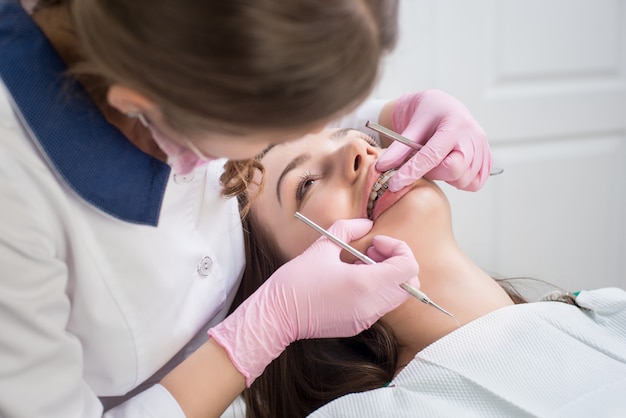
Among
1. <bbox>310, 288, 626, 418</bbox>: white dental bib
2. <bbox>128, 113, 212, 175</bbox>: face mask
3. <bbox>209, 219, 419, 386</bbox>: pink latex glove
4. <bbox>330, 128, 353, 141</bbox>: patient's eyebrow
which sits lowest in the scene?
<bbox>310, 288, 626, 418</bbox>: white dental bib

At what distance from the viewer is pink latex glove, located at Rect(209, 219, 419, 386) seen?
1.09m

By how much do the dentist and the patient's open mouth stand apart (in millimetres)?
50

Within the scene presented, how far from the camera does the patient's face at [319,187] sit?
1.26 meters

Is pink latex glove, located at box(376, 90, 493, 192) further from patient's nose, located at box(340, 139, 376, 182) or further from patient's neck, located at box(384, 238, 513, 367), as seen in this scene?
patient's neck, located at box(384, 238, 513, 367)

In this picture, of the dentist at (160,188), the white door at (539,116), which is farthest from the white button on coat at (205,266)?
the white door at (539,116)

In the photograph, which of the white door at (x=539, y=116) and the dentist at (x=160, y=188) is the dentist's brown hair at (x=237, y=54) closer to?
the dentist at (x=160, y=188)

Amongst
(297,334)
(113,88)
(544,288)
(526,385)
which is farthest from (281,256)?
(544,288)

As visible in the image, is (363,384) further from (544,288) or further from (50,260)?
(544,288)

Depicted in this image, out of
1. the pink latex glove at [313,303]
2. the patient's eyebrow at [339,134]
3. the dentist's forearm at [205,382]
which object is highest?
the patient's eyebrow at [339,134]

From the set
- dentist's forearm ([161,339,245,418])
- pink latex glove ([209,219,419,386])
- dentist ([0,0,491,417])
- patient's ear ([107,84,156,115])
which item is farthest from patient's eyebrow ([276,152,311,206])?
patient's ear ([107,84,156,115])

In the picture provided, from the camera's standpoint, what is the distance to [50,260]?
85 cm

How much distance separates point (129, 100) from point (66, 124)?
6.1 inches

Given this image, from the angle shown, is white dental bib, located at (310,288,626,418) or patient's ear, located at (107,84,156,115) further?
white dental bib, located at (310,288,626,418)

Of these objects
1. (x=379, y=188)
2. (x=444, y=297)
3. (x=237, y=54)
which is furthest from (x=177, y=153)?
(x=444, y=297)
